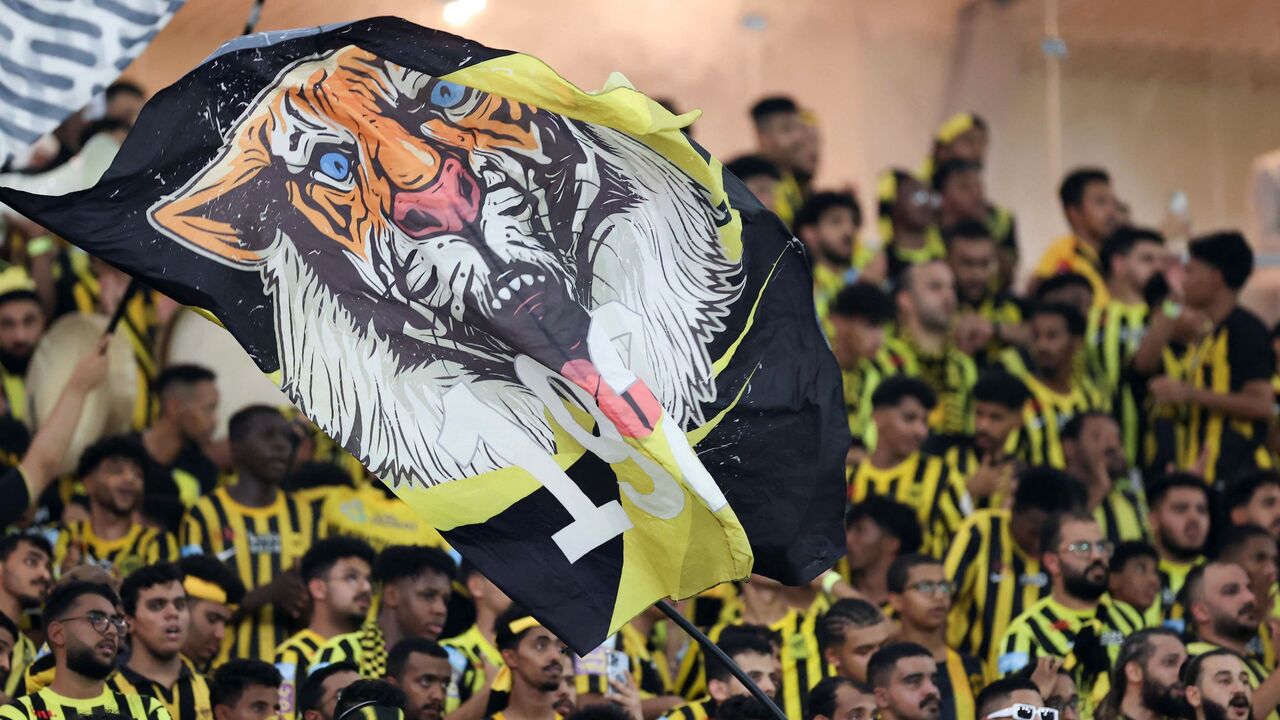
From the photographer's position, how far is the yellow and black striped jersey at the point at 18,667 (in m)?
7.13

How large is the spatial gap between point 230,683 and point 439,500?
1548mm

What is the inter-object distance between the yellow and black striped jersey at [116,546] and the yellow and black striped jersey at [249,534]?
0.31 ft

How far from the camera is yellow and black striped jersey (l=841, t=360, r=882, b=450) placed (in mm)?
10086

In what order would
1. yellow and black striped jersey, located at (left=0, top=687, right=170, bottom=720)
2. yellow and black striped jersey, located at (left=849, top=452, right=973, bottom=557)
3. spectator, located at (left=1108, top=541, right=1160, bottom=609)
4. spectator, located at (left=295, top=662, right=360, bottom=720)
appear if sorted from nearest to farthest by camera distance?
yellow and black striped jersey, located at (left=0, top=687, right=170, bottom=720) < spectator, located at (left=295, top=662, right=360, bottom=720) < spectator, located at (left=1108, top=541, right=1160, bottom=609) < yellow and black striped jersey, located at (left=849, top=452, right=973, bottom=557)

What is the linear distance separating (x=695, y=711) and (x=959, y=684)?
112 cm

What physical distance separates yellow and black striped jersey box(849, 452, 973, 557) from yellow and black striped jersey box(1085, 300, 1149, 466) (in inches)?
49.4

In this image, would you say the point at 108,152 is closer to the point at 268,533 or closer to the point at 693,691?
the point at 268,533

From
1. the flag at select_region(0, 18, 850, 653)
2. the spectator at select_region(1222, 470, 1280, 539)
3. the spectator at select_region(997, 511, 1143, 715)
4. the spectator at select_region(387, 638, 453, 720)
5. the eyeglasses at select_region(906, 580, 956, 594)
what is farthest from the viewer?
the spectator at select_region(1222, 470, 1280, 539)

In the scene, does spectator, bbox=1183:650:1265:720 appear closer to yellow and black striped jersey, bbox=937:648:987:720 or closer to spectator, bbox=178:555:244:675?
yellow and black striped jersey, bbox=937:648:987:720

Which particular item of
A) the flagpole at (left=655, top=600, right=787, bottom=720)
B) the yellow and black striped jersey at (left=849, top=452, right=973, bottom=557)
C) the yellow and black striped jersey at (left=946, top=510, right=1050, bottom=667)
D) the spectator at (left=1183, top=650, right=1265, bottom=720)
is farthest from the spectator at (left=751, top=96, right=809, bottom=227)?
the flagpole at (left=655, top=600, right=787, bottom=720)

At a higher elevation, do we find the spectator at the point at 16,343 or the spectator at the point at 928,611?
the spectator at the point at 16,343

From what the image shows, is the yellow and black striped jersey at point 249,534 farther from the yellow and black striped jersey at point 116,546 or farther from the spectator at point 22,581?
the spectator at point 22,581

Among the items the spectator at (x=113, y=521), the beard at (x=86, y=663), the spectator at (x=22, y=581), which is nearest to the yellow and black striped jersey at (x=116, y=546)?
the spectator at (x=113, y=521)

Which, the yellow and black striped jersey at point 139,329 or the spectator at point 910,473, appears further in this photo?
the yellow and black striped jersey at point 139,329
